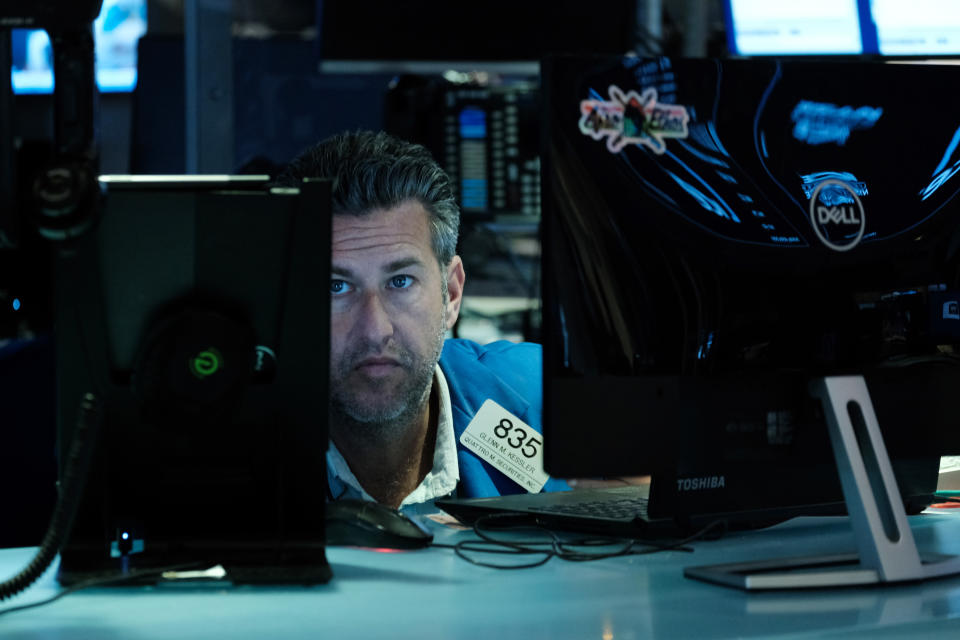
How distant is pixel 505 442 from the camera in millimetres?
1638

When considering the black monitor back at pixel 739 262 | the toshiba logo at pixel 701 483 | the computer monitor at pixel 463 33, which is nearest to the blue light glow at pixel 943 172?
the black monitor back at pixel 739 262

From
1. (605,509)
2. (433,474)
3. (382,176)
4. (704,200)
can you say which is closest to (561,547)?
(605,509)

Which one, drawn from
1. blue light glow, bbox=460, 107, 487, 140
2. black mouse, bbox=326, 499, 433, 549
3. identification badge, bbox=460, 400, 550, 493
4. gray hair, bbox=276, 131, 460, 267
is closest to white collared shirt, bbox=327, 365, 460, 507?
identification badge, bbox=460, 400, 550, 493

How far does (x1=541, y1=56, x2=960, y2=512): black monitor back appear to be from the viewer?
1084 millimetres

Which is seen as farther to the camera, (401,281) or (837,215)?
(401,281)

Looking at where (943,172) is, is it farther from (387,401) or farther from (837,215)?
(387,401)

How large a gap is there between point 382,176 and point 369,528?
76 centimetres

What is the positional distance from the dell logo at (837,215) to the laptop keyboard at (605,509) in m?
0.34

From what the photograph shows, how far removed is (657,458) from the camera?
113 centimetres

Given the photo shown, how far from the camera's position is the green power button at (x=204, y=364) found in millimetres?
1004

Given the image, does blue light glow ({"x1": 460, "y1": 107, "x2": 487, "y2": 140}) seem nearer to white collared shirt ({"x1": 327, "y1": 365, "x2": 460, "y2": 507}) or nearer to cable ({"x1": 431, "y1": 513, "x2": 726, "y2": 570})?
white collared shirt ({"x1": 327, "y1": 365, "x2": 460, "y2": 507})

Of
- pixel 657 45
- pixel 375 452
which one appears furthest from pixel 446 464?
pixel 657 45

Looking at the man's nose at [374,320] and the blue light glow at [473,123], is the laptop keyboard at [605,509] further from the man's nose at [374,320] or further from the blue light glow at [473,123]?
the blue light glow at [473,123]

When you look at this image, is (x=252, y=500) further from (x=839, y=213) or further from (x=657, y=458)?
(x=839, y=213)
